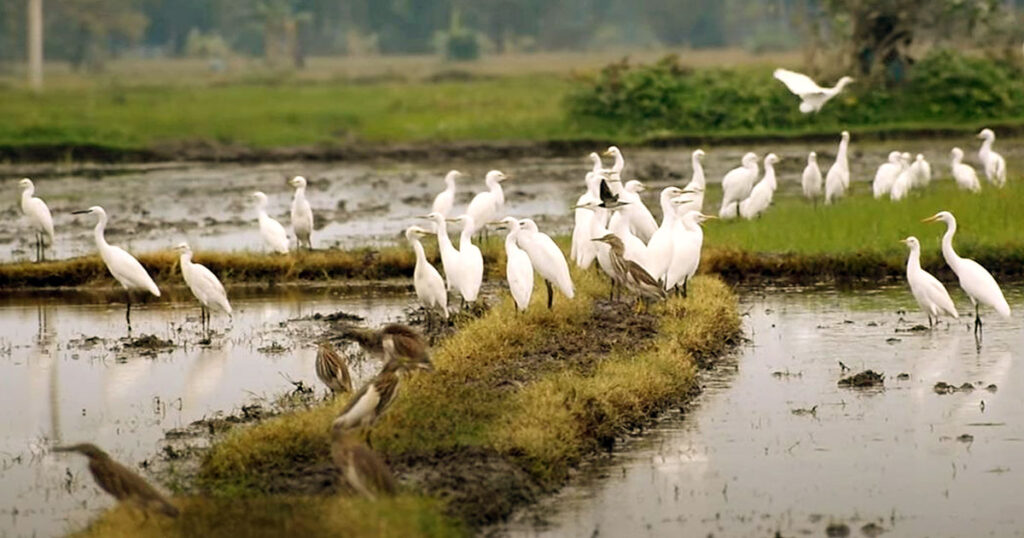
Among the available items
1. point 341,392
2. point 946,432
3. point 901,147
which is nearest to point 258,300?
point 341,392

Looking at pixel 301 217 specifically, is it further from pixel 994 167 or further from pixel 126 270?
pixel 994 167

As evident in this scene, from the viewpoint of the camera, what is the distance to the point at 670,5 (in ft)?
321

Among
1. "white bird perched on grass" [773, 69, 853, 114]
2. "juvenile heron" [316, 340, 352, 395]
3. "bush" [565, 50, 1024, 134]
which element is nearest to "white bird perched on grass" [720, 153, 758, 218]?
"white bird perched on grass" [773, 69, 853, 114]

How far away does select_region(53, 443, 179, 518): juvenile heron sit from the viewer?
917 cm

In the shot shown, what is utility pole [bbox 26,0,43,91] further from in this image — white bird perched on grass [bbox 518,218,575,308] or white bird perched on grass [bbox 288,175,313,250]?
white bird perched on grass [bbox 518,218,575,308]

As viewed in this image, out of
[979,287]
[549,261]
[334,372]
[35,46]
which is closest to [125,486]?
[334,372]

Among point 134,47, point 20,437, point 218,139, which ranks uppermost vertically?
Answer: point 134,47

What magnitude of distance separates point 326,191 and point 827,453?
72.5ft

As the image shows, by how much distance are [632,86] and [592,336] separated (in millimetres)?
25555

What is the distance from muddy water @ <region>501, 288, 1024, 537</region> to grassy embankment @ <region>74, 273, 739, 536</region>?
0.85ft

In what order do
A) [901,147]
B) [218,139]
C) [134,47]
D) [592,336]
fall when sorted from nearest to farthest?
1. [592,336]
2. [901,147]
3. [218,139]
4. [134,47]

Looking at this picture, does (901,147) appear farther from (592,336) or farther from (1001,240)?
(592,336)

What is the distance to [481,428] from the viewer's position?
11.0 m

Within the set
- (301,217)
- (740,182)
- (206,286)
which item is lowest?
(206,286)
